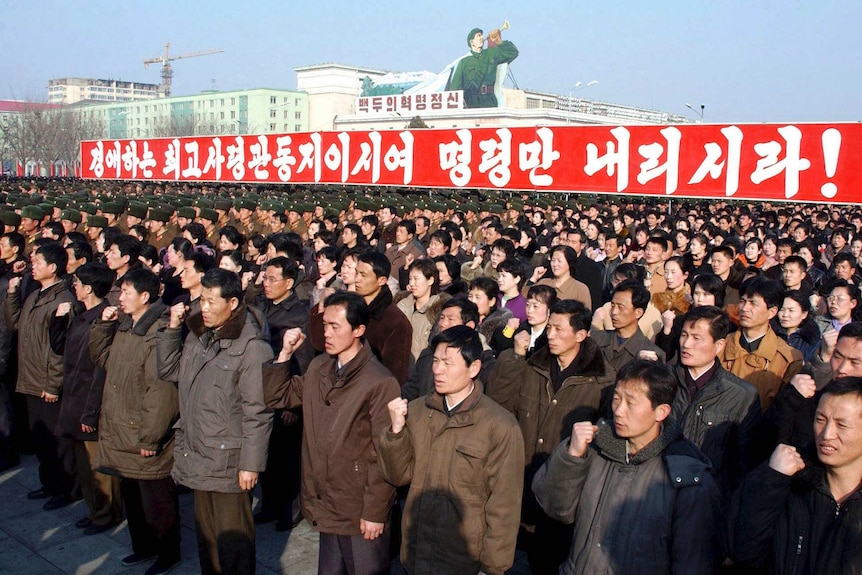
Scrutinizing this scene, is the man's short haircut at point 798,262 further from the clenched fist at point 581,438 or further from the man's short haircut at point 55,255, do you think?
the man's short haircut at point 55,255

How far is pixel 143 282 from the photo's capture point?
4.42 metres

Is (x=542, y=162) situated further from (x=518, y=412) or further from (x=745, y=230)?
(x=518, y=412)

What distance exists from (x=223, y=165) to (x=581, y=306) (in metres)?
20.9

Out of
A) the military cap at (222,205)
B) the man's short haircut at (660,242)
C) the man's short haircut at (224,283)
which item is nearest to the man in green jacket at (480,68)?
the military cap at (222,205)

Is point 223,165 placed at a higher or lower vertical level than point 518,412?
higher

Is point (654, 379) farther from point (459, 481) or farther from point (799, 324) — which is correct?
point (799, 324)

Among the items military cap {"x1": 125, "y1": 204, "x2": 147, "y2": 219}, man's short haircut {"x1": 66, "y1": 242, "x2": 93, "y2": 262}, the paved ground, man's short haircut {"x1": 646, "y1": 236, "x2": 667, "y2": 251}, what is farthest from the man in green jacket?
the paved ground

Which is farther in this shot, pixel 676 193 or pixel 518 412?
pixel 676 193

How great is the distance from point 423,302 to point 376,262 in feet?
2.09

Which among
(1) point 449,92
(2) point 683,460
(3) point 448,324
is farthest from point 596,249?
(1) point 449,92

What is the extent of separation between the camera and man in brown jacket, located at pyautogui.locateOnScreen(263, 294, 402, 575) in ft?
11.2

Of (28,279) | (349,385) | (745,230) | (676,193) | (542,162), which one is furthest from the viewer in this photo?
(542,162)

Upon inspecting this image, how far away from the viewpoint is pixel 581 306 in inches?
149

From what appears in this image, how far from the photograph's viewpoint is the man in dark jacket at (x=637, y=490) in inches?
101
